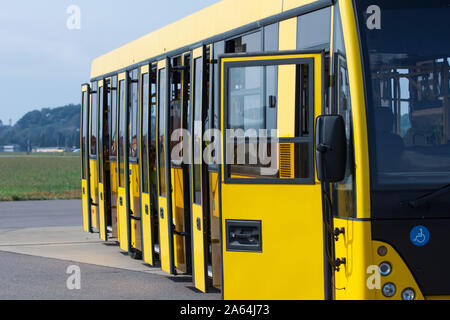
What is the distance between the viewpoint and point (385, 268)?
5.95m

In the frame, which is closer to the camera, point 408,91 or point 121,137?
point 408,91

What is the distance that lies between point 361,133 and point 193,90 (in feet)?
12.0

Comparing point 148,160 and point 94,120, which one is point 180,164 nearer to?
point 148,160

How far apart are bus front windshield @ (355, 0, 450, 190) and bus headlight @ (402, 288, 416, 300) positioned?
0.69m

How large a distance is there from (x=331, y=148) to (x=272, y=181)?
3.76ft

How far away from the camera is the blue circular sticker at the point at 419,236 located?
5.94m

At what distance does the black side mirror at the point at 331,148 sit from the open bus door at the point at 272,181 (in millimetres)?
779

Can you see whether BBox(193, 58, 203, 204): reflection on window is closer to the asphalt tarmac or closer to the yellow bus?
the yellow bus

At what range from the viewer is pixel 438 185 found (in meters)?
5.94

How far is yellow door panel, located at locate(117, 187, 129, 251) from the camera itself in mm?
12516

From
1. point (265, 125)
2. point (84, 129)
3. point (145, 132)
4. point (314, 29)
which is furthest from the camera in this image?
point (84, 129)

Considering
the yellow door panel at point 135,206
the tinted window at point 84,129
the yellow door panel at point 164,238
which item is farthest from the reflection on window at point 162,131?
the tinted window at point 84,129

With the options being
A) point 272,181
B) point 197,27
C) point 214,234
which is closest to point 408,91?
point 272,181

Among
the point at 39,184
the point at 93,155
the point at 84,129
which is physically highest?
the point at 84,129
